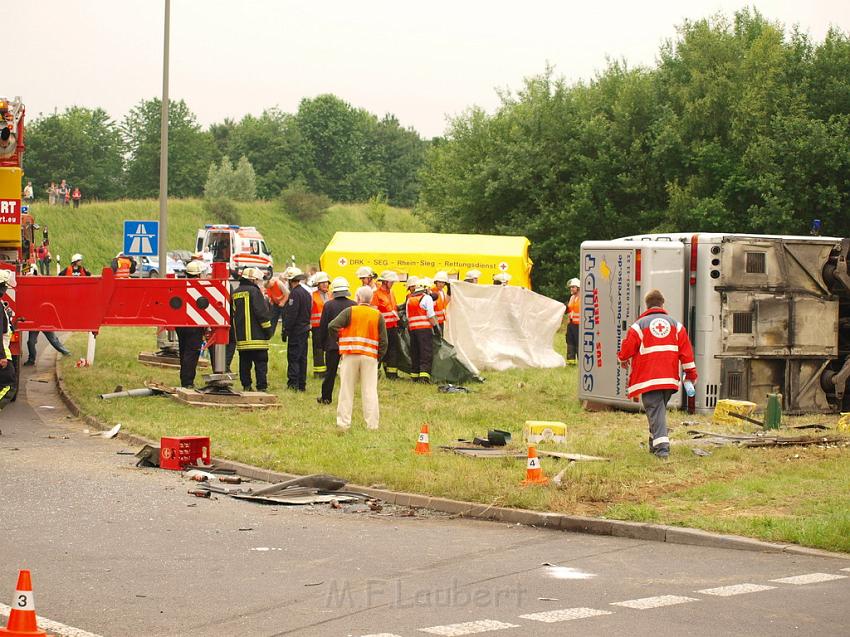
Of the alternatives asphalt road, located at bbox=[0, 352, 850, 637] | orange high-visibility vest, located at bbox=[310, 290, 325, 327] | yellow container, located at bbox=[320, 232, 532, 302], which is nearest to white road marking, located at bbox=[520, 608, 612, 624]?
asphalt road, located at bbox=[0, 352, 850, 637]

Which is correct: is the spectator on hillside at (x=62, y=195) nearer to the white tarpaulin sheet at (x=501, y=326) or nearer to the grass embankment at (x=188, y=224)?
the grass embankment at (x=188, y=224)

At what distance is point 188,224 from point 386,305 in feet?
188

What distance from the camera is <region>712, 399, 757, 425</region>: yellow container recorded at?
16703mm

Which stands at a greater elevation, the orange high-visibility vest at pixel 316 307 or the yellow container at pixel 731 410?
the orange high-visibility vest at pixel 316 307

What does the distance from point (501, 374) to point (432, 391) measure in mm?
3754

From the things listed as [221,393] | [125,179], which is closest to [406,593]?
[221,393]

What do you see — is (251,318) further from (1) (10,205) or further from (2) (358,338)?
(2) (358,338)

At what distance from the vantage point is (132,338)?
104ft

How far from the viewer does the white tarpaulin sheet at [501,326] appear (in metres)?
25.6

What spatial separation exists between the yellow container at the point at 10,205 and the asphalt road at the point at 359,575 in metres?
7.70

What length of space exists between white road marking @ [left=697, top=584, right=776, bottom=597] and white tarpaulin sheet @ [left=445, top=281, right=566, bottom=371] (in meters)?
16.5

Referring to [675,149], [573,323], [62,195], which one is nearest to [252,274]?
[573,323]

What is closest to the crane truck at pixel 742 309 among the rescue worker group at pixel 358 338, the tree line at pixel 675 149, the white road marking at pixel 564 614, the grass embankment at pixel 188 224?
the rescue worker group at pixel 358 338

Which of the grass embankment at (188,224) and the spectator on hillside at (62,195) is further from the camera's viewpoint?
the spectator on hillside at (62,195)
